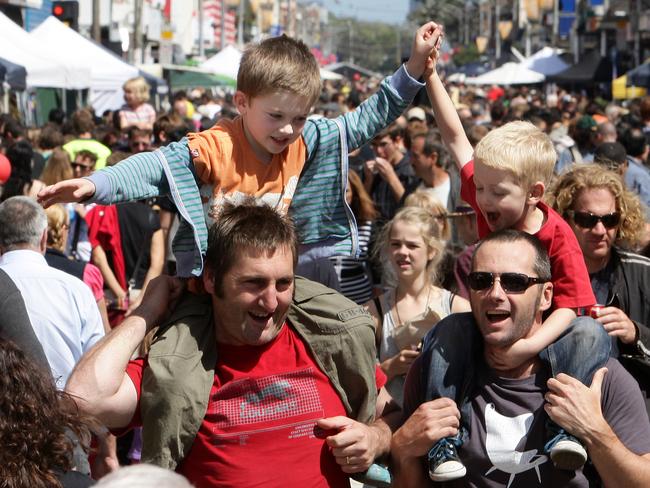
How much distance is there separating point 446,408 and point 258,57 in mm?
1377

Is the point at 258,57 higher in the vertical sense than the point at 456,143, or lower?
higher

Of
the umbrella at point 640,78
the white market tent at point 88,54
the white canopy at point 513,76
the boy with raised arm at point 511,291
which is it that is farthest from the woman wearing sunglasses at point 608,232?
the white canopy at point 513,76

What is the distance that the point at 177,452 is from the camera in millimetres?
3406

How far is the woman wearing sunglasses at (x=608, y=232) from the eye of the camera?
4750mm

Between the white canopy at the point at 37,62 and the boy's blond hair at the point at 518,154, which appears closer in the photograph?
the boy's blond hair at the point at 518,154

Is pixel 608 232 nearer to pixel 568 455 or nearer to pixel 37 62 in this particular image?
pixel 568 455

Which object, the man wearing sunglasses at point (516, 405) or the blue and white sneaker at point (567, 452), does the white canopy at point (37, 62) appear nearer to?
the man wearing sunglasses at point (516, 405)

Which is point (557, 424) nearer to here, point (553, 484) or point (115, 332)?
point (553, 484)

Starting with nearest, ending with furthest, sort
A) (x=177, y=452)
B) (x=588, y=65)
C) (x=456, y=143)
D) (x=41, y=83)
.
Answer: (x=177, y=452)
(x=456, y=143)
(x=41, y=83)
(x=588, y=65)

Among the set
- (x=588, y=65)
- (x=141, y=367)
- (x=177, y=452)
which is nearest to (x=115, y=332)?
(x=141, y=367)

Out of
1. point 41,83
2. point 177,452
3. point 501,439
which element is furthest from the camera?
point 41,83

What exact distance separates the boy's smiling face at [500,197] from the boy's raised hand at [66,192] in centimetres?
136

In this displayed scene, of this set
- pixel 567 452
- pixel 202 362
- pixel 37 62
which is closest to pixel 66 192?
pixel 202 362

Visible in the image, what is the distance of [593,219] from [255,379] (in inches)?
79.2
